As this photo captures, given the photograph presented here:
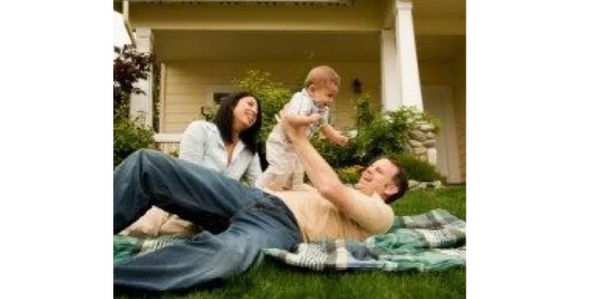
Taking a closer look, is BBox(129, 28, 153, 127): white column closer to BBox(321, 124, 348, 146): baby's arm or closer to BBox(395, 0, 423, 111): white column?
BBox(395, 0, 423, 111): white column

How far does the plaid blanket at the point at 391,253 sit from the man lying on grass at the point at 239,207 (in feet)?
0.44

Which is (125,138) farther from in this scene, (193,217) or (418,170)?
(193,217)

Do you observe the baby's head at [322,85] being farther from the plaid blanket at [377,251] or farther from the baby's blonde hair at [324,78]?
the plaid blanket at [377,251]

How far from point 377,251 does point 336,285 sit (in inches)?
25.6

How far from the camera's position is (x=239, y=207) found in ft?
12.2

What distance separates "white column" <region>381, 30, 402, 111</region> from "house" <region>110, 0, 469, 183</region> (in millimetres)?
17

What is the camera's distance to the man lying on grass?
3082mm

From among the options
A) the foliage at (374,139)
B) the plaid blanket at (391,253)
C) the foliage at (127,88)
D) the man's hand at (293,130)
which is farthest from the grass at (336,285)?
the foliage at (127,88)

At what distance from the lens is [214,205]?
146 inches

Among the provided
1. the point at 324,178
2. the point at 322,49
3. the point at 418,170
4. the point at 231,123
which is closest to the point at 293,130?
the point at 324,178

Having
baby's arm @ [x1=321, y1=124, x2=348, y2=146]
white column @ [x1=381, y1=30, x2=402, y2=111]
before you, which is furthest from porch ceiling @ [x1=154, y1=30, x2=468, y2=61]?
baby's arm @ [x1=321, y1=124, x2=348, y2=146]

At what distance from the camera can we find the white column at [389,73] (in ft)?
38.4
